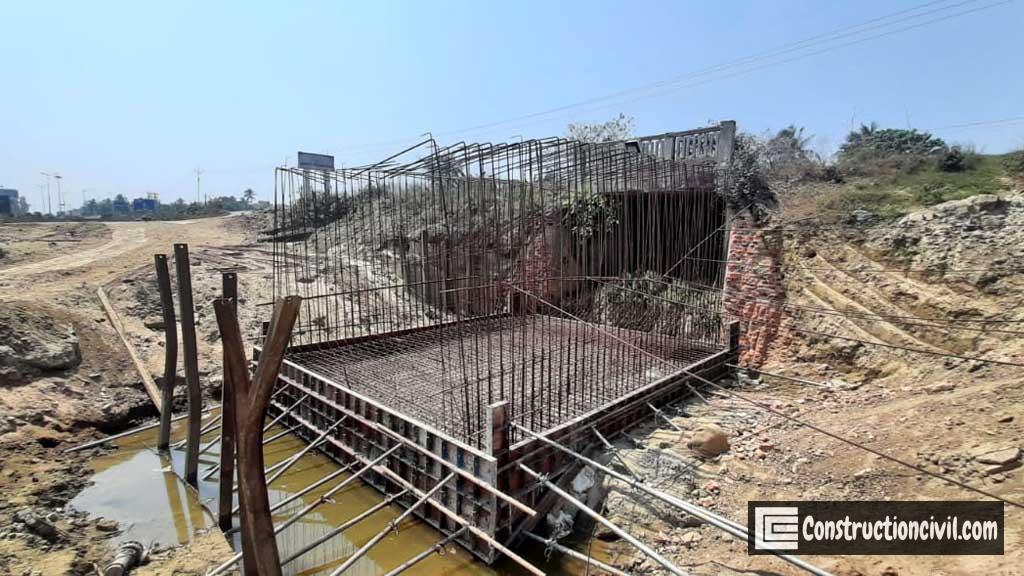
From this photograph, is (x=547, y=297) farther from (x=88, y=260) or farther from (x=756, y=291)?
(x=88, y=260)

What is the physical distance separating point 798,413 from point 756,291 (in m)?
2.85

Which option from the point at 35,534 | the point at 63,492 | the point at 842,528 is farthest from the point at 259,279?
the point at 842,528

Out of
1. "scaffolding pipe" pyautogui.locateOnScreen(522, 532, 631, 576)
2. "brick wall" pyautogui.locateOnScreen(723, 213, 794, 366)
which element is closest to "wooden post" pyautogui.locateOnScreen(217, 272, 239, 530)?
"scaffolding pipe" pyautogui.locateOnScreen(522, 532, 631, 576)

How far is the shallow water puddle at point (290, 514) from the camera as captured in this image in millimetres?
4547

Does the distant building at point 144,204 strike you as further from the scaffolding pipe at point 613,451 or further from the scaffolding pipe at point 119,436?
the scaffolding pipe at point 613,451

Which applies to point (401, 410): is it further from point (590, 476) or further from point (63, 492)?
point (63, 492)

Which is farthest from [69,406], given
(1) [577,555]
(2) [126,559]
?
(1) [577,555]

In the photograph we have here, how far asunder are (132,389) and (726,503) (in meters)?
8.72

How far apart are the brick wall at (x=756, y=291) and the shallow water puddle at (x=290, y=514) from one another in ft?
17.0

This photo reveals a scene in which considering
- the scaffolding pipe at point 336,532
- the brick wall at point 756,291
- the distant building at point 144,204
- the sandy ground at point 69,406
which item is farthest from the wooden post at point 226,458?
the distant building at point 144,204

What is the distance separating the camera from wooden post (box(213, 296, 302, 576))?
2.68 m

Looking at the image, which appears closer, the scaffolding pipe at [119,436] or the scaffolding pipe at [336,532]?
the scaffolding pipe at [336,532]

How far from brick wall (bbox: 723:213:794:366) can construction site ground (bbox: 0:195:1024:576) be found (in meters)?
0.24

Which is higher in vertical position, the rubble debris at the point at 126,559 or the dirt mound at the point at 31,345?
the dirt mound at the point at 31,345
